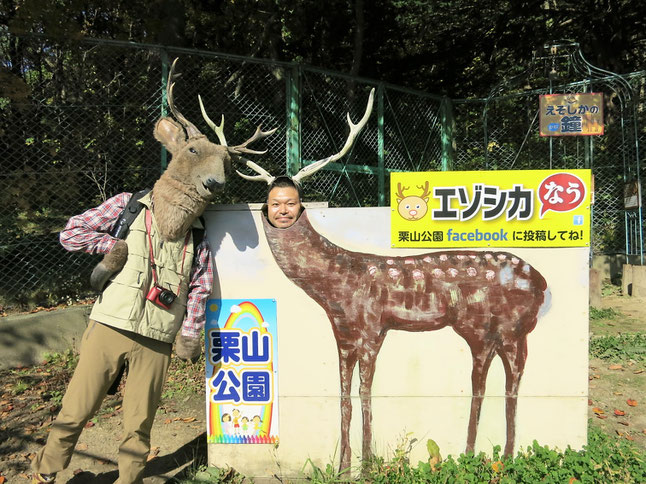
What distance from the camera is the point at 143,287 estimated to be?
2.81m

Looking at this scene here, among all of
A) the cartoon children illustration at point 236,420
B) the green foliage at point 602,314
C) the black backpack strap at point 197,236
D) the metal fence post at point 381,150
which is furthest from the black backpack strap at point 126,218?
the green foliage at point 602,314

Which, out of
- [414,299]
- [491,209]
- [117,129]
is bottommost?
[414,299]

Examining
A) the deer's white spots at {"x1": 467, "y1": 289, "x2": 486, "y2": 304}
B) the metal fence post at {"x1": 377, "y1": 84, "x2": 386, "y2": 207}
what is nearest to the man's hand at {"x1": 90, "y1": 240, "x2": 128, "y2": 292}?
the deer's white spots at {"x1": 467, "y1": 289, "x2": 486, "y2": 304}

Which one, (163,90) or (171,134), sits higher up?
(163,90)

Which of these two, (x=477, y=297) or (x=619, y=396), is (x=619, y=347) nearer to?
(x=619, y=396)

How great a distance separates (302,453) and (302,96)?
5114 millimetres

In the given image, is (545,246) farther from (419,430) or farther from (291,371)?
(291,371)

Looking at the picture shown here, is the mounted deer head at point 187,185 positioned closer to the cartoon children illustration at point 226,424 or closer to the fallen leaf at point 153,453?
the cartoon children illustration at point 226,424

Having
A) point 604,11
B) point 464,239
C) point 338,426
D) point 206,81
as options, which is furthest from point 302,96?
point 604,11

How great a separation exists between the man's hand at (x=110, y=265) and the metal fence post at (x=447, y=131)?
7.87 metres

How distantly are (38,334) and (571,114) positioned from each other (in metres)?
8.97

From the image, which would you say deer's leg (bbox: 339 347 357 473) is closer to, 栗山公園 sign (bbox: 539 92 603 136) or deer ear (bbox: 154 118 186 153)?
deer ear (bbox: 154 118 186 153)

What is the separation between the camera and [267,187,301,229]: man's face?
318cm

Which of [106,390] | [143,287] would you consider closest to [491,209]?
[143,287]
